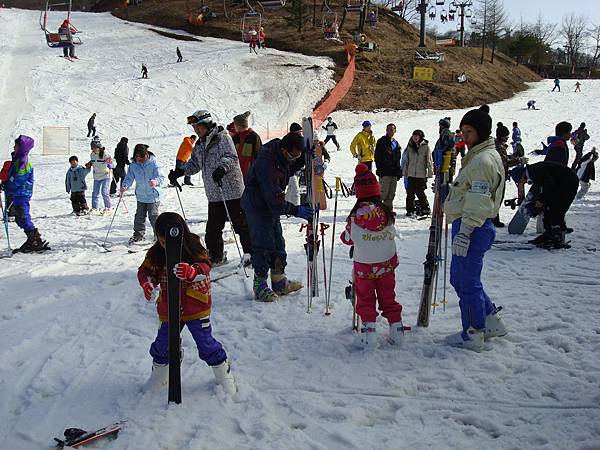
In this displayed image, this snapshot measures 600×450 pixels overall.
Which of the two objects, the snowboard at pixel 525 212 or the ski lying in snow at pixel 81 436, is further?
the snowboard at pixel 525 212

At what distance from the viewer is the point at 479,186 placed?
4070 mm

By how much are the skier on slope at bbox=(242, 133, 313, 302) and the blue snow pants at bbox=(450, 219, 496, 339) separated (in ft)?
5.37

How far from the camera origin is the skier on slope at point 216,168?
21.8 ft

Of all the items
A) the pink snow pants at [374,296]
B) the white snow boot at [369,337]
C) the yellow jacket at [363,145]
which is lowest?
the white snow boot at [369,337]

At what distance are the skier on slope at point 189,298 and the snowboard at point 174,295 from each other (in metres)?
0.06

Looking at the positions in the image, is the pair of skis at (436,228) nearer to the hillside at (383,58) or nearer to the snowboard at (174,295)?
the snowboard at (174,295)

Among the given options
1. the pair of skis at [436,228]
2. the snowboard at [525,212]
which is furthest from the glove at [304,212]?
the snowboard at [525,212]

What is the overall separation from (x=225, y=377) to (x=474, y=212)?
2271mm

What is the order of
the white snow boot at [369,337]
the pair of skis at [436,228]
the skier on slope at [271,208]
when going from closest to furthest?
1. the white snow boot at [369,337]
2. the pair of skis at [436,228]
3. the skier on slope at [271,208]

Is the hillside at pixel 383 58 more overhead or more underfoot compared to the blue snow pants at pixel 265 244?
more overhead

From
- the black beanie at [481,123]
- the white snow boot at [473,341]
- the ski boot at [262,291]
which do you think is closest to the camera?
the black beanie at [481,123]

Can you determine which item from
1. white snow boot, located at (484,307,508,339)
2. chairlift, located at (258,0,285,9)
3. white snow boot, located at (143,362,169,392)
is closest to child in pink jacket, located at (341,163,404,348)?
white snow boot, located at (484,307,508,339)

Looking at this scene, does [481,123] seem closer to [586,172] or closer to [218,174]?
[218,174]

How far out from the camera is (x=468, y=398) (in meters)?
3.79
